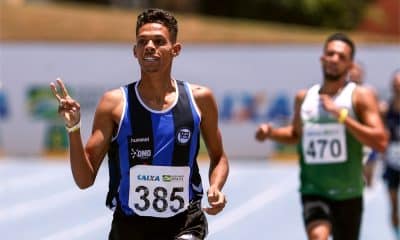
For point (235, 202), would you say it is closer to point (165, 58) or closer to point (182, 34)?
point (165, 58)

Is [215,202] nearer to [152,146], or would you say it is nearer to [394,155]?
[152,146]

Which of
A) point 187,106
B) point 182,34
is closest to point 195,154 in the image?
point 187,106

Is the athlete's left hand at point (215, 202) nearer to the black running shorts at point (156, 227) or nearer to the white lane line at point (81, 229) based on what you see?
the black running shorts at point (156, 227)

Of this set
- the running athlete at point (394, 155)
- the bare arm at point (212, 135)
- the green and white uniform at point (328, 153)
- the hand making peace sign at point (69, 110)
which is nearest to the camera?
the hand making peace sign at point (69, 110)

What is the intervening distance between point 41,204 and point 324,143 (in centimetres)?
841

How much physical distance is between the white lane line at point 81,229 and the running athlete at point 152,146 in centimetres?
608

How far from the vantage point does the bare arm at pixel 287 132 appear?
7.71 meters

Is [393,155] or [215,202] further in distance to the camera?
[393,155]

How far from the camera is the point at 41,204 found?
15141mm

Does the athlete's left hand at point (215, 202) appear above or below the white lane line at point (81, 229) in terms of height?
above

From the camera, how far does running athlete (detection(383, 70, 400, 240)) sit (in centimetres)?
1108

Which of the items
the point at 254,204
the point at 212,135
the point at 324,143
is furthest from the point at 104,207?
the point at 212,135

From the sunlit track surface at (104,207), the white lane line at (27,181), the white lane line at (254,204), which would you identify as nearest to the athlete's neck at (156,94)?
the sunlit track surface at (104,207)

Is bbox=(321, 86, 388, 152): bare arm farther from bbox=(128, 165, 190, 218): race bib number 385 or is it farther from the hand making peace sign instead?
the hand making peace sign
